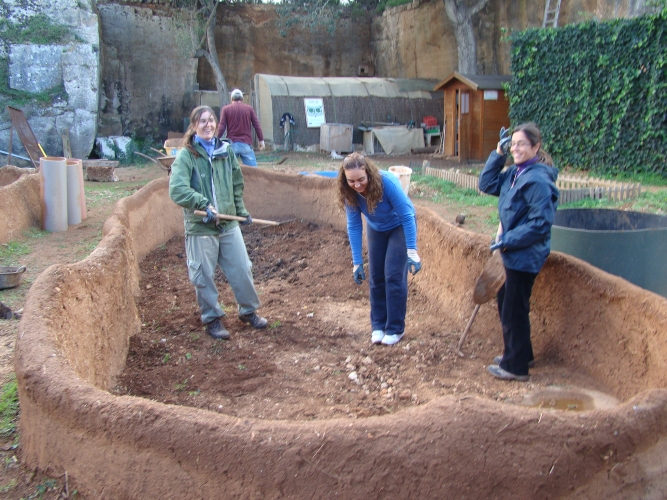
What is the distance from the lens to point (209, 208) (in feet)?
16.4

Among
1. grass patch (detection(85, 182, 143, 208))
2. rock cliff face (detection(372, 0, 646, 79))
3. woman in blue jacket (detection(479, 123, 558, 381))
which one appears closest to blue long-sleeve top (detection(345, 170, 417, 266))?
woman in blue jacket (detection(479, 123, 558, 381))

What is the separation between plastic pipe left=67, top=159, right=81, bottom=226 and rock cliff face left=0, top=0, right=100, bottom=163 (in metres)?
8.47

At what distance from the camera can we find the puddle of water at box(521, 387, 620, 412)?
3.93 meters

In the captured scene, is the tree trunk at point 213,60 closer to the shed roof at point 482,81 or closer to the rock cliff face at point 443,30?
the rock cliff face at point 443,30

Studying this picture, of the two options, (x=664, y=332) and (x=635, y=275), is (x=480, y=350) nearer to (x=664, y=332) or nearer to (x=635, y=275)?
(x=635, y=275)

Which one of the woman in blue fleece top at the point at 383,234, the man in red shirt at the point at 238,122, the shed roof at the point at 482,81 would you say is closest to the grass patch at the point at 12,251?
the man in red shirt at the point at 238,122

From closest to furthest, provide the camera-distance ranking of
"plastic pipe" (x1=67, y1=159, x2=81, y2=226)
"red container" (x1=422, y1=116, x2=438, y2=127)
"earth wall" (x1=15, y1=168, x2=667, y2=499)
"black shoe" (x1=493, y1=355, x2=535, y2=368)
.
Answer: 1. "earth wall" (x1=15, y1=168, x2=667, y2=499)
2. "black shoe" (x1=493, y1=355, x2=535, y2=368)
3. "plastic pipe" (x1=67, y1=159, x2=81, y2=226)
4. "red container" (x1=422, y1=116, x2=438, y2=127)

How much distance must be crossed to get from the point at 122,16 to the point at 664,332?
2105 centimetres

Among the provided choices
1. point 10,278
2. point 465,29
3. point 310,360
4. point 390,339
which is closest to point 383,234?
point 390,339

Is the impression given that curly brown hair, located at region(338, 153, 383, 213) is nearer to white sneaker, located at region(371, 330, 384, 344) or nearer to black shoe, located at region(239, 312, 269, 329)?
white sneaker, located at region(371, 330, 384, 344)

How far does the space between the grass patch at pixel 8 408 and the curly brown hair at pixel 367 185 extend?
8.36 ft

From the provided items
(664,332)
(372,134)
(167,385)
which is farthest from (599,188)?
(372,134)

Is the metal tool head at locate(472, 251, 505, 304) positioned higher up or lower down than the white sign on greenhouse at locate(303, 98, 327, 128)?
lower down

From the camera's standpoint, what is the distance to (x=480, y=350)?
16.5 feet
